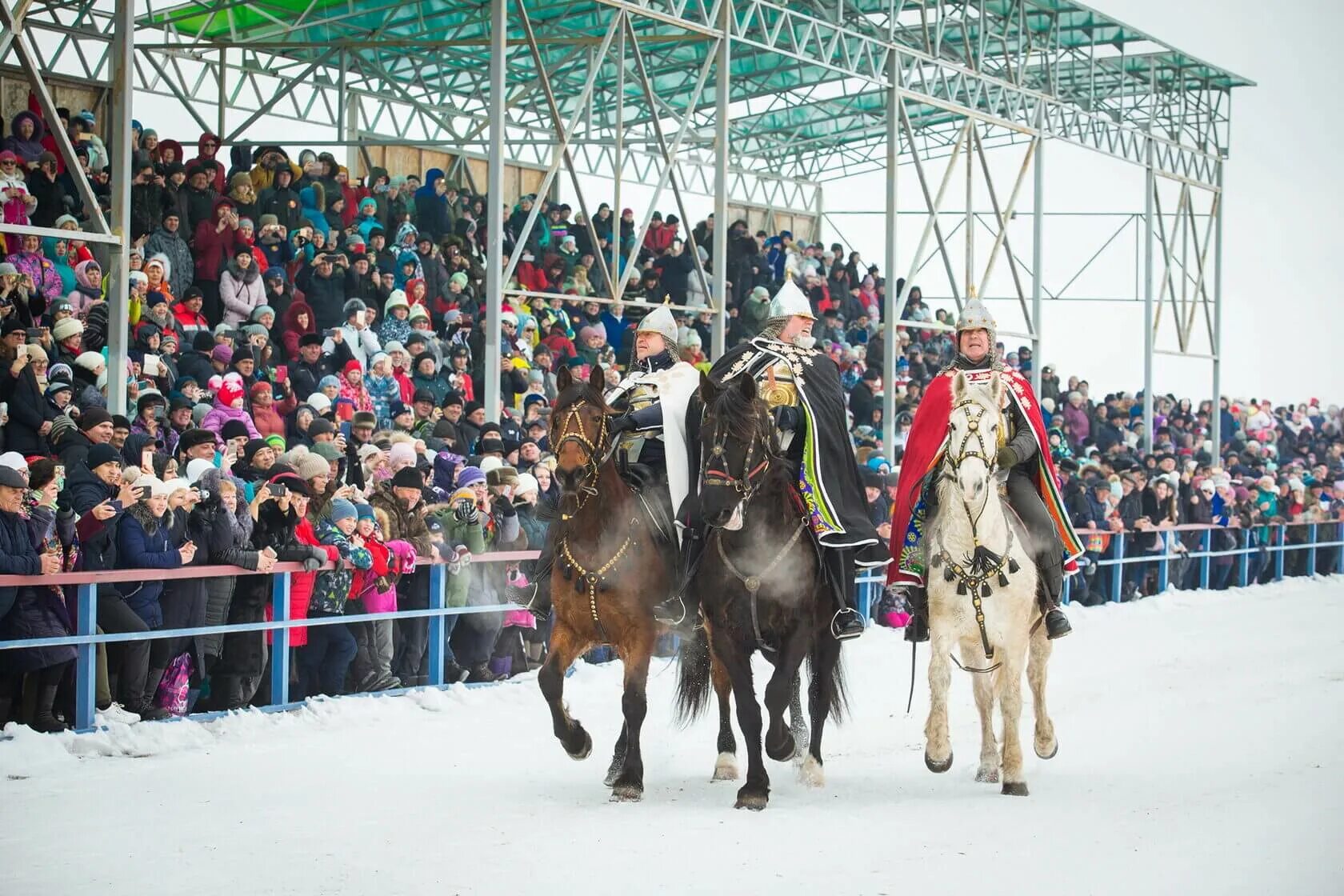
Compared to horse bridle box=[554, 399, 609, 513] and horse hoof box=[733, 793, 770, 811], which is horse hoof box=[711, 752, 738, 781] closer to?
horse hoof box=[733, 793, 770, 811]

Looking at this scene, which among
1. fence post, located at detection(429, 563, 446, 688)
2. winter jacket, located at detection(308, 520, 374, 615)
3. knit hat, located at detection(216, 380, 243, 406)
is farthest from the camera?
knit hat, located at detection(216, 380, 243, 406)

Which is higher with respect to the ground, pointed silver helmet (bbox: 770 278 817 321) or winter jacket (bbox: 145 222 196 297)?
winter jacket (bbox: 145 222 196 297)

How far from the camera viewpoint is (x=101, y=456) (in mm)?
9266

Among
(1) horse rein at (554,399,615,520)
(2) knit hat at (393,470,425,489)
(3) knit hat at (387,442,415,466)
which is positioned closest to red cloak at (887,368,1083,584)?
(1) horse rein at (554,399,615,520)

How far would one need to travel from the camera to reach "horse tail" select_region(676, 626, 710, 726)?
929cm

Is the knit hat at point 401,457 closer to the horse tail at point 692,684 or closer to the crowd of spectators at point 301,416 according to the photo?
the crowd of spectators at point 301,416

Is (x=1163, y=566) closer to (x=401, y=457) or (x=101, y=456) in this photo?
(x=401, y=457)

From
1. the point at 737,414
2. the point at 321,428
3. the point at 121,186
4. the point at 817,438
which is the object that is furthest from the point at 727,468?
the point at 121,186

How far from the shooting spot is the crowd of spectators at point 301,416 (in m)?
9.21

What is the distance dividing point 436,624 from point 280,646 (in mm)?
1473

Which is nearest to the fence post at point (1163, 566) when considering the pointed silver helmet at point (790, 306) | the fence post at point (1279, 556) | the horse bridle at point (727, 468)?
the fence post at point (1279, 556)

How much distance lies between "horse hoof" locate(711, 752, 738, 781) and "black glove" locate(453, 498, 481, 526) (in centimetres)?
339

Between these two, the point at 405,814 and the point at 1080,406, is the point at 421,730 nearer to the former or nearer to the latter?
the point at 405,814

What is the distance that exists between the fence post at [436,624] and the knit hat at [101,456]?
253cm
